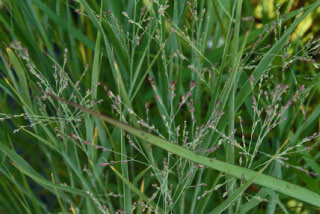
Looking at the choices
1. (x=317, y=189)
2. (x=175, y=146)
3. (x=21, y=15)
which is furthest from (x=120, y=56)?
(x=317, y=189)

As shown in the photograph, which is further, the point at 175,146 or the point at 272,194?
the point at 272,194

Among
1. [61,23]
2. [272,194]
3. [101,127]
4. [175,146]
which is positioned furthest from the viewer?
[61,23]

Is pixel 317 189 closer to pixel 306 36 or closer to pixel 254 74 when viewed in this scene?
pixel 254 74

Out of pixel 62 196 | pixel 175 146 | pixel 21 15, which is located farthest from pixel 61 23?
pixel 175 146

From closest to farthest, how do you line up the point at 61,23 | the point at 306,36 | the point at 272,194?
the point at 272,194 → the point at 61,23 → the point at 306,36

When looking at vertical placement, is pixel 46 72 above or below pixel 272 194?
above

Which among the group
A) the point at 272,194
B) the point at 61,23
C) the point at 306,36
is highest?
the point at 61,23

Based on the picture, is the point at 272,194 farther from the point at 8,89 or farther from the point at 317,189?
the point at 8,89
